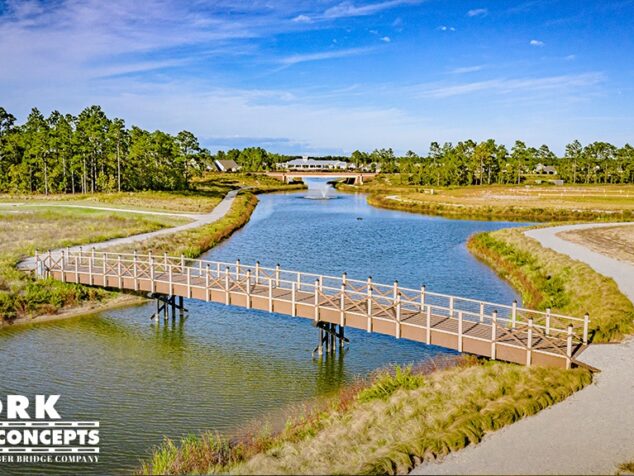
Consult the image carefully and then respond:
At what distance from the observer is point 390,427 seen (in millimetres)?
15234

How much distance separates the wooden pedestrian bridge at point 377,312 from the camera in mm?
19562

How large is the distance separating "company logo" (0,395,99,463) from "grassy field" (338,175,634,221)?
64586 mm

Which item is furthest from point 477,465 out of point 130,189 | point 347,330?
point 130,189

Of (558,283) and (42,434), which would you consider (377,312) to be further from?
(558,283)

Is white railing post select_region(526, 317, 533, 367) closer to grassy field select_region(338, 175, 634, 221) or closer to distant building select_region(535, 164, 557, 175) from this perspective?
grassy field select_region(338, 175, 634, 221)

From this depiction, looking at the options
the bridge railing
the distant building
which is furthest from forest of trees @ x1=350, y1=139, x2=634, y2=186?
the bridge railing

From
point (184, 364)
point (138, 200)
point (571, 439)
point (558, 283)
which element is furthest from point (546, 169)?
point (571, 439)

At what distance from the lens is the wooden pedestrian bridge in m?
19.6

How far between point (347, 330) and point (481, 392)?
1171cm

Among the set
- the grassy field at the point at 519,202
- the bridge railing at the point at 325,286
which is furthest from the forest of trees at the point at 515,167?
the bridge railing at the point at 325,286

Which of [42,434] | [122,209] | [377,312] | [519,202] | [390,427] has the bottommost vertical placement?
[42,434]

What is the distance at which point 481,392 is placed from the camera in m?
17.2

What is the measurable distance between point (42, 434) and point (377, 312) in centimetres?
1259

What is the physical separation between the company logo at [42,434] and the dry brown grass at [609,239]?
33571 millimetres
